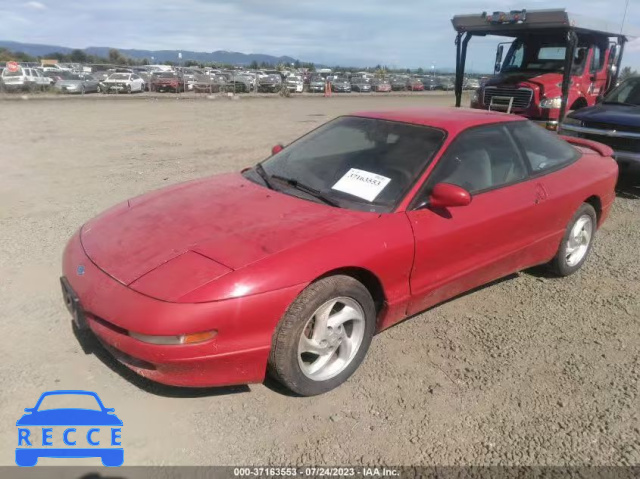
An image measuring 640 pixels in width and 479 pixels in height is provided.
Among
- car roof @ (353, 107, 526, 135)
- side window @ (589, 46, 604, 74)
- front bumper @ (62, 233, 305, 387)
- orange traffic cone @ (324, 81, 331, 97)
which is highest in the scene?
side window @ (589, 46, 604, 74)

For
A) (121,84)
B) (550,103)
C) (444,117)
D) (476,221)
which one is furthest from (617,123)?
(121,84)

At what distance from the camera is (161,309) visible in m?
2.32

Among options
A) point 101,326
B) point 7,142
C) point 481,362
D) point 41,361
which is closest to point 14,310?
point 41,361

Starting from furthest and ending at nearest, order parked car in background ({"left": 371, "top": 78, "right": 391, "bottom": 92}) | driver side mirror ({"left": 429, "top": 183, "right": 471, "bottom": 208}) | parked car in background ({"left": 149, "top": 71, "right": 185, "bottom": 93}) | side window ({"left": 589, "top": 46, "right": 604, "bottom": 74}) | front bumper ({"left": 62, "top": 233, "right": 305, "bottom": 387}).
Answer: parked car in background ({"left": 371, "top": 78, "right": 391, "bottom": 92})
parked car in background ({"left": 149, "top": 71, "right": 185, "bottom": 93})
side window ({"left": 589, "top": 46, "right": 604, "bottom": 74})
driver side mirror ({"left": 429, "top": 183, "right": 471, "bottom": 208})
front bumper ({"left": 62, "top": 233, "right": 305, "bottom": 387})

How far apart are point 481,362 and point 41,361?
2607 mm

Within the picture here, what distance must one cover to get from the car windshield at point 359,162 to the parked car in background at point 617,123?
491cm

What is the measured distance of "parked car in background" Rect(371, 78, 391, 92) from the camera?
4322 cm

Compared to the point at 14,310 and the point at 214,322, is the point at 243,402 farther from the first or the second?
the point at 14,310

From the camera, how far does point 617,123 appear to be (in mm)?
7137

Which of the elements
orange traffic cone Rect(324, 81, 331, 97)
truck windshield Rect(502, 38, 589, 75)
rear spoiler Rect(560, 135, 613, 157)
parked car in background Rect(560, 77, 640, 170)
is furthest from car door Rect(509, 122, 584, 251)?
orange traffic cone Rect(324, 81, 331, 97)

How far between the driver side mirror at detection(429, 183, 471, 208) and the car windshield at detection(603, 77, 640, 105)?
6.40 metres

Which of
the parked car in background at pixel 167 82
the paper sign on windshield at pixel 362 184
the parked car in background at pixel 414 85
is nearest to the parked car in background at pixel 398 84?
the parked car in background at pixel 414 85

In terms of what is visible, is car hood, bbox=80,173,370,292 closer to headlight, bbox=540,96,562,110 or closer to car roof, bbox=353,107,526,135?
car roof, bbox=353,107,526,135

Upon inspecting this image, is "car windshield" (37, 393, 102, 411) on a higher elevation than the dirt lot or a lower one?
higher
